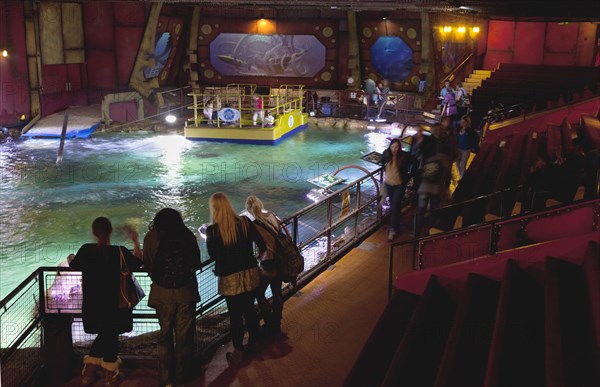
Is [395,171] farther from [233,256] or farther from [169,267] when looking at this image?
[169,267]

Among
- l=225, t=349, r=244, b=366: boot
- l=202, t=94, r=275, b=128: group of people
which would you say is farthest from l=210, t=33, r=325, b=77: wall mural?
l=225, t=349, r=244, b=366: boot

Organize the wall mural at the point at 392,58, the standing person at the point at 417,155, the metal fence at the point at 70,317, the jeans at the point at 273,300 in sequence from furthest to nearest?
1. the wall mural at the point at 392,58
2. the standing person at the point at 417,155
3. the jeans at the point at 273,300
4. the metal fence at the point at 70,317

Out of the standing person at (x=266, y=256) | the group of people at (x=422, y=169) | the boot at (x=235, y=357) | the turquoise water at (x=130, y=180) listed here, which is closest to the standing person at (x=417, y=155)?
the group of people at (x=422, y=169)

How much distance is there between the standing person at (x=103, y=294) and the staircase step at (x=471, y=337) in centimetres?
288

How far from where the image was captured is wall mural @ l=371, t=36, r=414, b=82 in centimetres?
2755

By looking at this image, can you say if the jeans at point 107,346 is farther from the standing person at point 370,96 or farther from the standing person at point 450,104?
the standing person at point 370,96

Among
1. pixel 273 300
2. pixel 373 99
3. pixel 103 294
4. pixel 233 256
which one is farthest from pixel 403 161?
pixel 373 99

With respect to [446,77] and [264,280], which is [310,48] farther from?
[264,280]

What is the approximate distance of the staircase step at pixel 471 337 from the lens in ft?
15.5

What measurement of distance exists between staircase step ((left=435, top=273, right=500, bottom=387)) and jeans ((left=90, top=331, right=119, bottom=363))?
9.78 ft

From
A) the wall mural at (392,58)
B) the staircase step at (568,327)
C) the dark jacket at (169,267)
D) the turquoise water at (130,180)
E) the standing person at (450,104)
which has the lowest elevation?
the turquoise water at (130,180)

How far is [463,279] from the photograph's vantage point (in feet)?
21.5

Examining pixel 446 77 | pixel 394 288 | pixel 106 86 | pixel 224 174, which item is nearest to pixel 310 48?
pixel 446 77

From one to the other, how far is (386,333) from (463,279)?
1.22 meters
